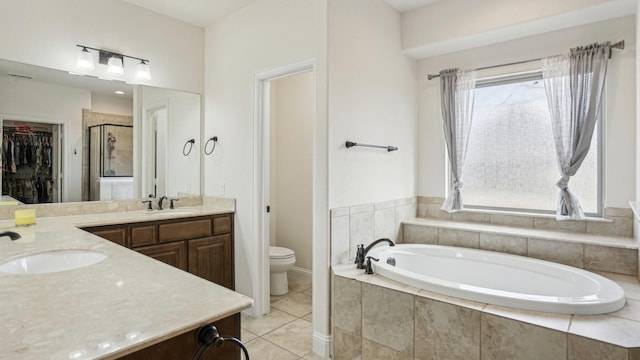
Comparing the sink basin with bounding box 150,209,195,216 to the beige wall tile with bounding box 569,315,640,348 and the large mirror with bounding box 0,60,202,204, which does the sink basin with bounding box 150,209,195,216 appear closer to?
the large mirror with bounding box 0,60,202,204

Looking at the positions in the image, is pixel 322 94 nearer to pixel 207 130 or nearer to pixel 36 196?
pixel 207 130

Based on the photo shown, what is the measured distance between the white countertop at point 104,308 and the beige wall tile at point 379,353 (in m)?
1.44

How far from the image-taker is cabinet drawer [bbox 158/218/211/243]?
108 inches

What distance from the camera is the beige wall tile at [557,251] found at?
2477mm

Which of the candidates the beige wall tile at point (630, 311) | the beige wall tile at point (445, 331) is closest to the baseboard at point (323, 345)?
the beige wall tile at point (445, 331)

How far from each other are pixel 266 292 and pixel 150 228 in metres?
1.10

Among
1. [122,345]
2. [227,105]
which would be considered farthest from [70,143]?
[122,345]

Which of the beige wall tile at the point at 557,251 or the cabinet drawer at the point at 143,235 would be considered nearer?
the beige wall tile at the point at 557,251

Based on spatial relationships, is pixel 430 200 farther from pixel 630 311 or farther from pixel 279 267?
pixel 630 311

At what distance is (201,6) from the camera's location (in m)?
3.08

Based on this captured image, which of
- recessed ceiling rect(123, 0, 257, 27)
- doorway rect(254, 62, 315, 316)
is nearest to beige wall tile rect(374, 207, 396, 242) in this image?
doorway rect(254, 62, 315, 316)

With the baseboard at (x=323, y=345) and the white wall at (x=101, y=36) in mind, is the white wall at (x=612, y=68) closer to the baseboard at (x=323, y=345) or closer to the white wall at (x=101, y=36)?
the baseboard at (x=323, y=345)

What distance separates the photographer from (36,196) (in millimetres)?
2615

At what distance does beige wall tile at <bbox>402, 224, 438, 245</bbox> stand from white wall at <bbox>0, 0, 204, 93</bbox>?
2466mm
